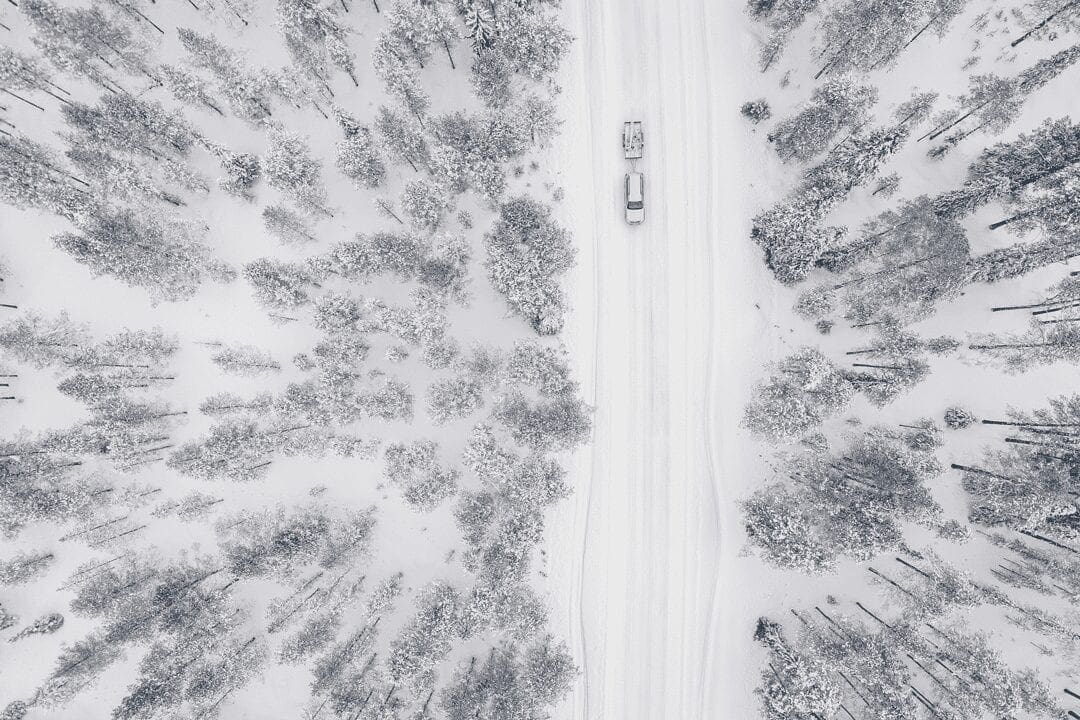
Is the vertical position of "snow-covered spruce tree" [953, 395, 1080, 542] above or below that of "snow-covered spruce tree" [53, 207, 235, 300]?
below

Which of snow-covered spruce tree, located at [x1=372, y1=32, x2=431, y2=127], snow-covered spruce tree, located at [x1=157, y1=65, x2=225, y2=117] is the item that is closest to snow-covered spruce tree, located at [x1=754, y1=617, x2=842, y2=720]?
snow-covered spruce tree, located at [x1=372, y1=32, x2=431, y2=127]

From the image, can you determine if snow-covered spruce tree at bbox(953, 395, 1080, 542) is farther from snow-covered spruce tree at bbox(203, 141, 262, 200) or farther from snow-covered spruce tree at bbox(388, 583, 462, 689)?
snow-covered spruce tree at bbox(203, 141, 262, 200)

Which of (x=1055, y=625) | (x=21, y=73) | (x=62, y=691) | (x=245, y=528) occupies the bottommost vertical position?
(x=62, y=691)

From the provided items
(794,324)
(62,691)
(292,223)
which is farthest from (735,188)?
(62,691)

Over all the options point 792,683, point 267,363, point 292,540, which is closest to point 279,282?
point 267,363

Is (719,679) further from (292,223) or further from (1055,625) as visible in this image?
(292,223)

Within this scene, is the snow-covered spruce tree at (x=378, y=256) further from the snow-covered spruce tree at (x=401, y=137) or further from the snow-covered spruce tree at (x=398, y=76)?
the snow-covered spruce tree at (x=398, y=76)
